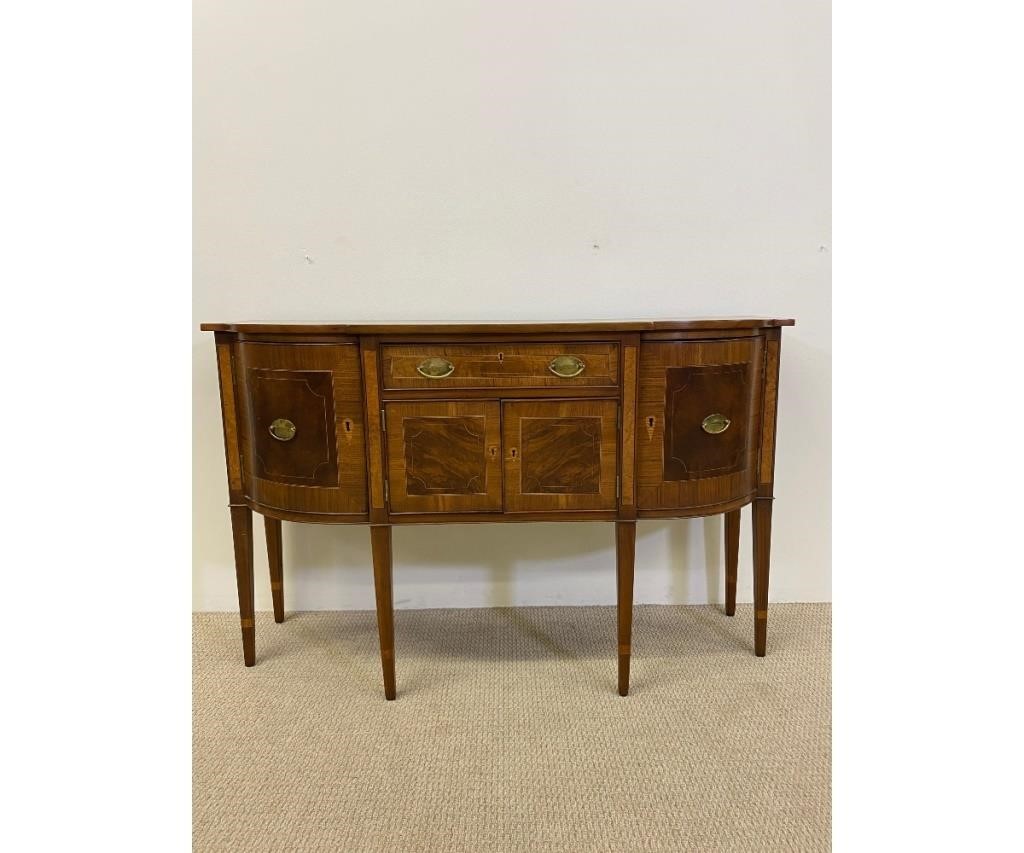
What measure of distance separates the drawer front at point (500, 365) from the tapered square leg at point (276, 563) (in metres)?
0.79

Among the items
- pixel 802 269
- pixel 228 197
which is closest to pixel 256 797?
pixel 228 197

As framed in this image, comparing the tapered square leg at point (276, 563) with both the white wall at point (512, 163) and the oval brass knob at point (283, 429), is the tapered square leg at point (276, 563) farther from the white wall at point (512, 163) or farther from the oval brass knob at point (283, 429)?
the oval brass knob at point (283, 429)

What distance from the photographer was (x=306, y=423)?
1.96 m

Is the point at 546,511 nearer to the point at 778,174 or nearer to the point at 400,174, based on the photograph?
the point at 400,174

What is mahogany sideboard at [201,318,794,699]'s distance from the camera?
1918 millimetres

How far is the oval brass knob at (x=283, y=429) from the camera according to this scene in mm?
1979

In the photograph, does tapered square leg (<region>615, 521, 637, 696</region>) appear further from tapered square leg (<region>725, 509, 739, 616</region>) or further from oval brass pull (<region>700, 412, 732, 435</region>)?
tapered square leg (<region>725, 509, 739, 616</region>)

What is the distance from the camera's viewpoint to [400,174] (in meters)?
2.40

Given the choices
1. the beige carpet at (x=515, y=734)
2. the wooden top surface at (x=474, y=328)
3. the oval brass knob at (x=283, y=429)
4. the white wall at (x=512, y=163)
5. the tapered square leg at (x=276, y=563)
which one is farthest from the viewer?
the tapered square leg at (x=276, y=563)

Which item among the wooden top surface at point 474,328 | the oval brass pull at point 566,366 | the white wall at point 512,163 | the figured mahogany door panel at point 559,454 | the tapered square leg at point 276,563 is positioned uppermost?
the white wall at point 512,163

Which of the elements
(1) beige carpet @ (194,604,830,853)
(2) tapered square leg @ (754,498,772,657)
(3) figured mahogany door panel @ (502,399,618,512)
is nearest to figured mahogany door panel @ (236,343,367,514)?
(3) figured mahogany door panel @ (502,399,618,512)

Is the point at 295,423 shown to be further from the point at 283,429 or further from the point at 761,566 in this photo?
the point at 761,566

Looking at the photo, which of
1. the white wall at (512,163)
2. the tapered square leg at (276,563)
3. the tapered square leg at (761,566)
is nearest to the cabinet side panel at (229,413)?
the tapered square leg at (276,563)

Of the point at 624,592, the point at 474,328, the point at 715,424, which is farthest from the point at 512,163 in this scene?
the point at 624,592
